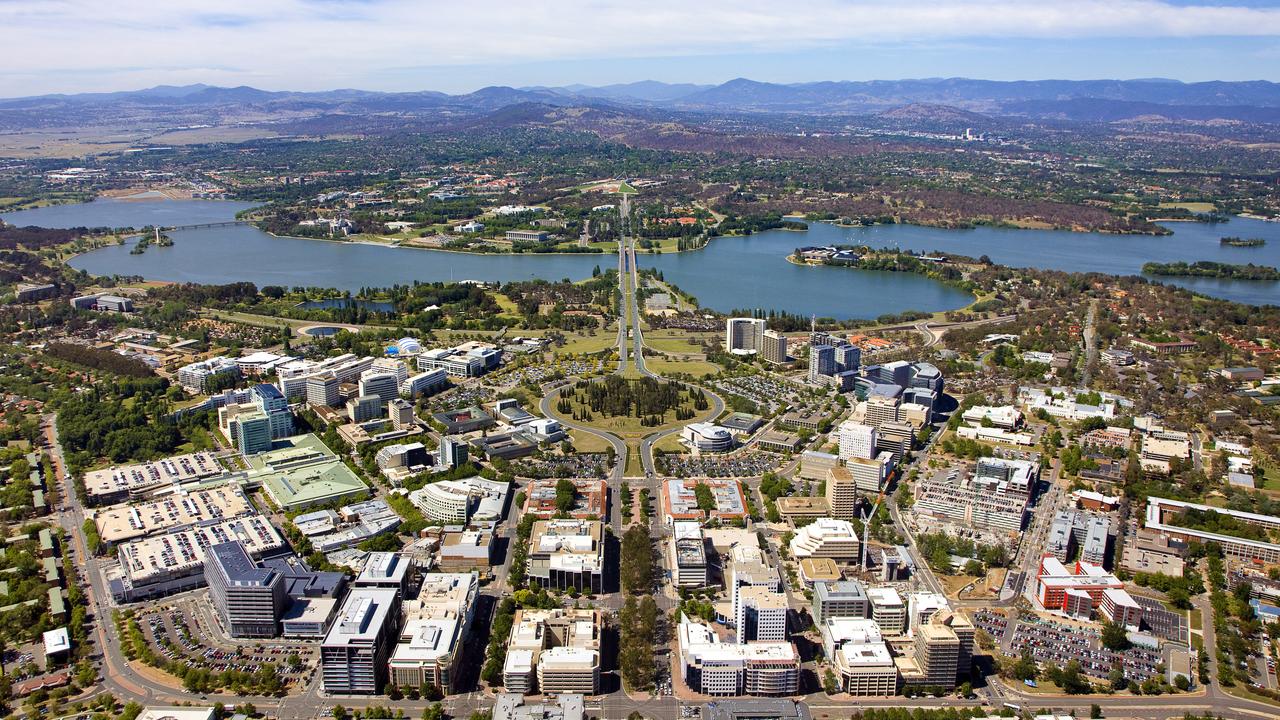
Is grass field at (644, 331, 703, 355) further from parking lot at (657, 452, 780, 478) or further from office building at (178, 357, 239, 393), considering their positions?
office building at (178, 357, 239, 393)

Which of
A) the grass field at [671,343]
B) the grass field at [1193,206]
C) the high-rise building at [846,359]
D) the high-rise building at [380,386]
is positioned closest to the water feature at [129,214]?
the grass field at [671,343]

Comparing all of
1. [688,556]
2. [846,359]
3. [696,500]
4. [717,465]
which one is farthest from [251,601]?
[846,359]

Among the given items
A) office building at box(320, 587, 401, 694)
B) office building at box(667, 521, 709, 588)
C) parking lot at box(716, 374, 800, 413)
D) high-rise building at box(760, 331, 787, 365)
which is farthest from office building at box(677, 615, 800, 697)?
high-rise building at box(760, 331, 787, 365)

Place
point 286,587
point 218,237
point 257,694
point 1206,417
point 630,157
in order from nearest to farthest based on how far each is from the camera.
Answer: point 257,694
point 286,587
point 1206,417
point 218,237
point 630,157

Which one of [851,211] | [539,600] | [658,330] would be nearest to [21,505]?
[539,600]

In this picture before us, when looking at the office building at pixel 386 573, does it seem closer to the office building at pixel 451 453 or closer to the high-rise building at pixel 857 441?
the office building at pixel 451 453

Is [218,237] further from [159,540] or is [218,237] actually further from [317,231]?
[159,540]
